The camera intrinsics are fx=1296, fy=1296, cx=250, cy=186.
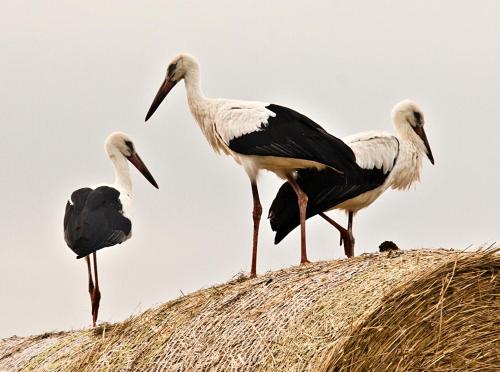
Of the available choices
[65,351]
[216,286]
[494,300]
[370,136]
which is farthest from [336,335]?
[370,136]

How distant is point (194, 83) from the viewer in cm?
1041

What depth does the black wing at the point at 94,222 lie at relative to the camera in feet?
35.1

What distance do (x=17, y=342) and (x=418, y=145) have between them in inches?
171

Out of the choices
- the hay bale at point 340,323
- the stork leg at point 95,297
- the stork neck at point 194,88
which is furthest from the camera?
the stork leg at point 95,297

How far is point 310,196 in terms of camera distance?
10211 mm

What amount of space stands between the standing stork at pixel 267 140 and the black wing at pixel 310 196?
0.30 metres

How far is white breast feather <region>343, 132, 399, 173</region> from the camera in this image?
34.9 feet

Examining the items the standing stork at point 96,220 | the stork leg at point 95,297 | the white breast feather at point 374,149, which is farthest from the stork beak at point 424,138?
the stork leg at point 95,297

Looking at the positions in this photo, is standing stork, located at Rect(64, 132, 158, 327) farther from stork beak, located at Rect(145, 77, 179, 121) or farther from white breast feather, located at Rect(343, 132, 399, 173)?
white breast feather, located at Rect(343, 132, 399, 173)

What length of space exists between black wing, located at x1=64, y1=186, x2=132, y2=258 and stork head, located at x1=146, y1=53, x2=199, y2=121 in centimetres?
88

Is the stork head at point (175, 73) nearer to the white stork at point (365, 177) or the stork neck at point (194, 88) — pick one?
the stork neck at point (194, 88)

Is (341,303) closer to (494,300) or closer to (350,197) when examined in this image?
(494,300)

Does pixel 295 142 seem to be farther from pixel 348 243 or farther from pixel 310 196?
pixel 348 243

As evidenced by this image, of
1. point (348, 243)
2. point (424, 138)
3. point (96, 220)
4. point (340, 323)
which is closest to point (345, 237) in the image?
point (348, 243)
